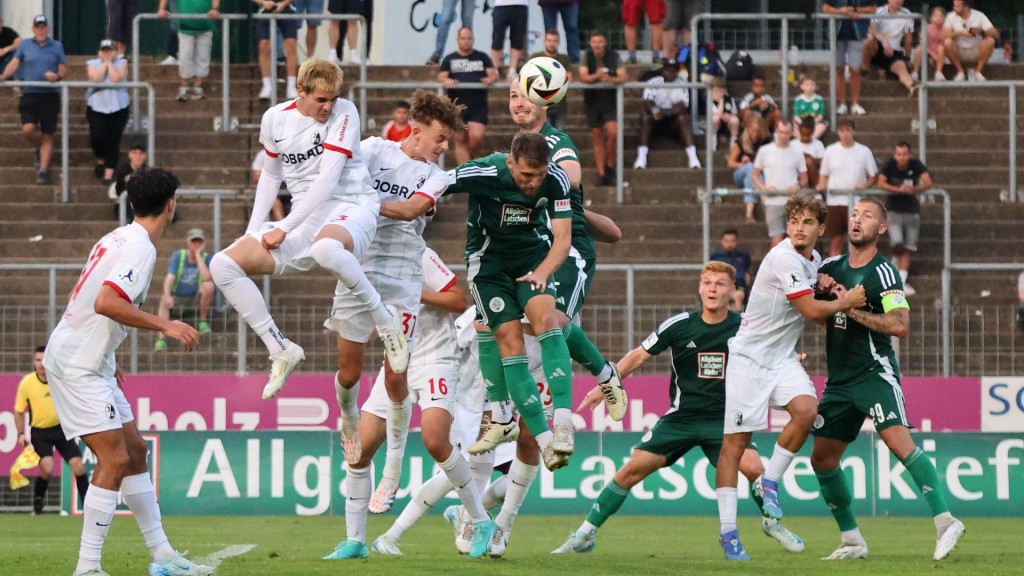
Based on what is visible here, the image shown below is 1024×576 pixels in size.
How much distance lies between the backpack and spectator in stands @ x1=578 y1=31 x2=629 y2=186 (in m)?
2.12

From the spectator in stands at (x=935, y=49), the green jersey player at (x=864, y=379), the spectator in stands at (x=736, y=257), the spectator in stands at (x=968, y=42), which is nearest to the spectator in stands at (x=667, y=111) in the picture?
the spectator in stands at (x=736, y=257)

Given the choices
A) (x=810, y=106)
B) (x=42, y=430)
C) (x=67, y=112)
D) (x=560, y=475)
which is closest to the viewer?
(x=560, y=475)

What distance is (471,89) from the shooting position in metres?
23.0

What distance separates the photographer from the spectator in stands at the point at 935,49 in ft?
85.3

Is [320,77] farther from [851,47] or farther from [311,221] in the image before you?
[851,47]

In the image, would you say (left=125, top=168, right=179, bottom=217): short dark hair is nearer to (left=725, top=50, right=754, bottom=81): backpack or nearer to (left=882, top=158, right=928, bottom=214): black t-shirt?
(left=882, top=158, right=928, bottom=214): black t-shirt

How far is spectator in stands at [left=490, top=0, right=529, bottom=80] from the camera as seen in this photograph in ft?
79.8

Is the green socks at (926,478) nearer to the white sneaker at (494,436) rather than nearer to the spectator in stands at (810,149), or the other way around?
the white sneaker at (494,436)

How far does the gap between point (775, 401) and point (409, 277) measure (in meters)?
3.45

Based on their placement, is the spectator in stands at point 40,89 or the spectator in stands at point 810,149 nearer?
the spectator in stands at point 810,149

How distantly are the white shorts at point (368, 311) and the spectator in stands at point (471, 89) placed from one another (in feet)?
34.6

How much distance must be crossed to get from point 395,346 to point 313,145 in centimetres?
152

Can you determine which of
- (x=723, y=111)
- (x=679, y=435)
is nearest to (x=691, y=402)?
(x=679, y=435)

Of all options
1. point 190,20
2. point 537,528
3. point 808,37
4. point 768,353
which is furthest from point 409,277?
point 808,37
